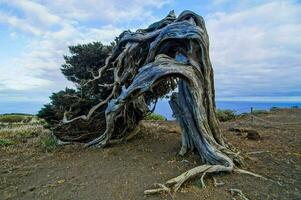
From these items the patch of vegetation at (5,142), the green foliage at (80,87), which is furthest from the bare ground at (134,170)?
the green foliage at (80,87)

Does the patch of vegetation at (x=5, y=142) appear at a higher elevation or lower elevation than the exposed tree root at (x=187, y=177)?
higher

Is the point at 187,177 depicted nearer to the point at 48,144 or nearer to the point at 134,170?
the point at 134,170

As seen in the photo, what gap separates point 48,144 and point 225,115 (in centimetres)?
1054

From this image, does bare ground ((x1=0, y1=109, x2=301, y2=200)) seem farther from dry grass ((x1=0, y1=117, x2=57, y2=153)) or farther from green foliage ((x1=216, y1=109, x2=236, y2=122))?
green foliage ((x1=216, y1=109, x2=236, y2=122))

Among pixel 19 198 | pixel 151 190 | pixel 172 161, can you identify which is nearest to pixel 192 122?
pixel 172 161

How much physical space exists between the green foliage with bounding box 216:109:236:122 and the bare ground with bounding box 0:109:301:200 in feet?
24.3

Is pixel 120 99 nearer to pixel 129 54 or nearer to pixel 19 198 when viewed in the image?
pixel 129 54

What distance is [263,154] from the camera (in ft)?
28.3

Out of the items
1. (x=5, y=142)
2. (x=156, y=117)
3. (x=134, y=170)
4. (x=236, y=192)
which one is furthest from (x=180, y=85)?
(x=156, y=117)

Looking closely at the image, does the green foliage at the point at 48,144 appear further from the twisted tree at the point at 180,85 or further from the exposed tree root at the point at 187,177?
the exposed tree root at the point at 187,177

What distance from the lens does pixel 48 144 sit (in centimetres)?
1091

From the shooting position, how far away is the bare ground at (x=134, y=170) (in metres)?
6.31

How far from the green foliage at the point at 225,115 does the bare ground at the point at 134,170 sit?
24.3 ft

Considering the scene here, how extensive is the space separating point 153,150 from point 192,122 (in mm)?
1536
